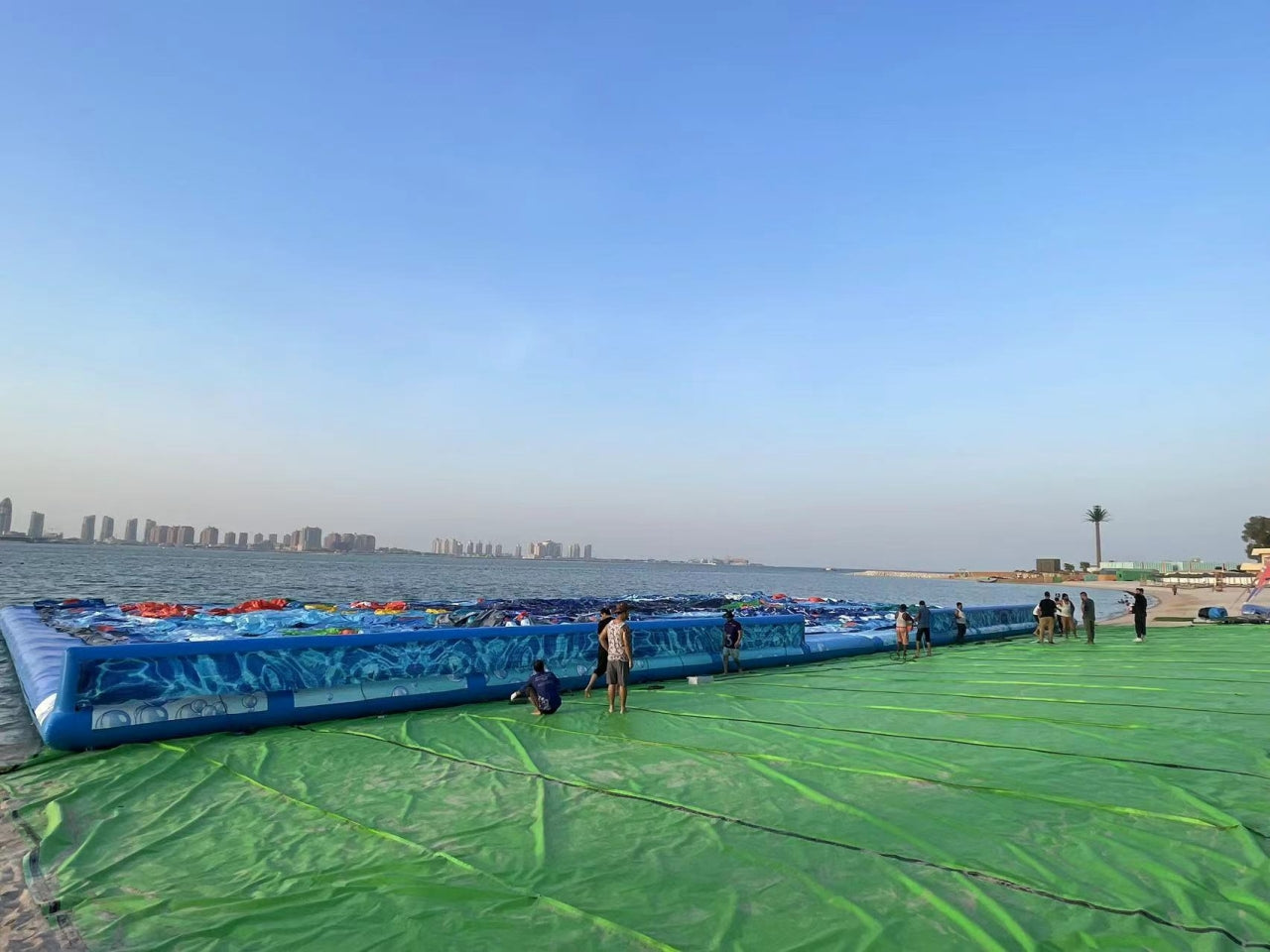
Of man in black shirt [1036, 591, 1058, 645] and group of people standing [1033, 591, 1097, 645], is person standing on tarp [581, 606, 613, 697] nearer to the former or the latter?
group of people standing [1033, 591, 1097, 645]

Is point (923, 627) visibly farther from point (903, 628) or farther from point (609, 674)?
point (609, 674)

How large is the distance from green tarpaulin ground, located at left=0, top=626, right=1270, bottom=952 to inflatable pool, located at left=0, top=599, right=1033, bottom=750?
565 millimetres

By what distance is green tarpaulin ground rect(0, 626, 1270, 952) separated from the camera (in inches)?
190

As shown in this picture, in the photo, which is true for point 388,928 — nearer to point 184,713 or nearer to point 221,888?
point 221,888

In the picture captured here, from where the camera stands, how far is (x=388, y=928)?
4.78 m

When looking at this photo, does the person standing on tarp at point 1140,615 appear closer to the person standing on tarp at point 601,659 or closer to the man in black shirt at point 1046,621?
the man in black shirt at point 1046,621

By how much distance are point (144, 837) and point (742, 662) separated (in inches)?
583

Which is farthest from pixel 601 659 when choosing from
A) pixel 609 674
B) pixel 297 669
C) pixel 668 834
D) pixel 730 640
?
pixel 668 834

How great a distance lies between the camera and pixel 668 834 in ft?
21.2

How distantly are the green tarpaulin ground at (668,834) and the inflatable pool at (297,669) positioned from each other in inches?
22.2

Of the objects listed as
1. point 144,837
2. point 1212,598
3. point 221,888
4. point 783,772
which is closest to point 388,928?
point 221,888

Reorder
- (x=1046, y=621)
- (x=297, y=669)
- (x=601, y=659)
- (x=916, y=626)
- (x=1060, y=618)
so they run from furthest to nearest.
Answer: (x=1060, y=618), (x=1046, y=621), (x=916, y=626), (x=601, y=659), (x=297, y=669)

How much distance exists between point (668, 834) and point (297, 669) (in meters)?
7.63

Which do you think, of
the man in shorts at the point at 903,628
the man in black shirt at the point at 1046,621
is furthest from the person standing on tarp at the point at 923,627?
the man in black shirt at the point at 1046,621
